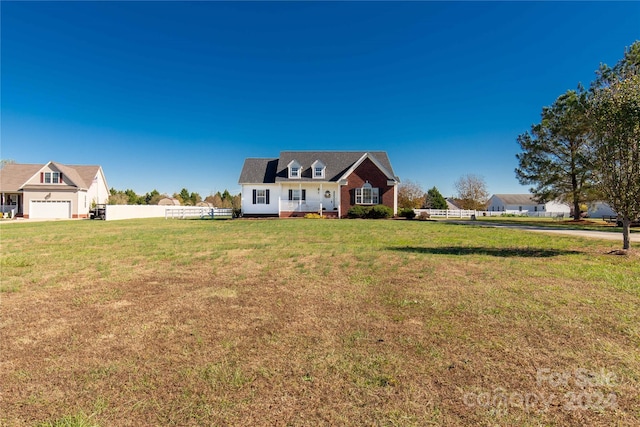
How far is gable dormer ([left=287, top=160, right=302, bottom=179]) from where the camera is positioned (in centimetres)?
3088

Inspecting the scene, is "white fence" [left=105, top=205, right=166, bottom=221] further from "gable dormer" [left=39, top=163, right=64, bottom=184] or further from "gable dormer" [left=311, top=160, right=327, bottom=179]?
"gable dormer" [left=311, top=160, right=327, bottom=179]

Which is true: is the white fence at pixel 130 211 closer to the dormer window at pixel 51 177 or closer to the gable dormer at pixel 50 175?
the gable dormer at pixel 50 175

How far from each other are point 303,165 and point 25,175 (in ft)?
108

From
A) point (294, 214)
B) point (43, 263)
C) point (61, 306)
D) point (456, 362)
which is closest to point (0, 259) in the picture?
point (43, 263)

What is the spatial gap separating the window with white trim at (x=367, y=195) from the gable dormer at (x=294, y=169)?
606cm

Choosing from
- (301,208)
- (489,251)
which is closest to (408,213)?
(301,208)

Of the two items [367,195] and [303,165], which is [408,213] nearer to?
[367,195]

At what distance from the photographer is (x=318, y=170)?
31.5 meters

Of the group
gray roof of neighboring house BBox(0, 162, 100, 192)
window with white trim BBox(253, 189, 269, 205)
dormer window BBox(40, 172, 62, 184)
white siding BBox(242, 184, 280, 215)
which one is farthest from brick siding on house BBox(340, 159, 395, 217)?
dormer window BBox(40, 172, 62, 184)

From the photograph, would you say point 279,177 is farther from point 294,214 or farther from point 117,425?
point 117,425

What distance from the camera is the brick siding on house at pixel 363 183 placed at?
30219 millimetres

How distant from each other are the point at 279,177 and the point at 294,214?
4064 mm

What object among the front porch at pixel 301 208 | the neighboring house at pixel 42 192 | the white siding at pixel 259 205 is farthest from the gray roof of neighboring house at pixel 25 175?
the front porch at pixel 301 208

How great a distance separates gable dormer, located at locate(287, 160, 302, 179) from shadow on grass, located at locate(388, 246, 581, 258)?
21.6 meters
